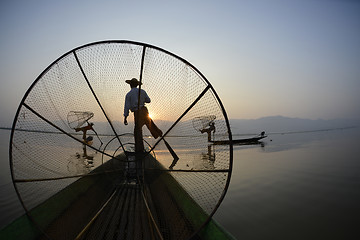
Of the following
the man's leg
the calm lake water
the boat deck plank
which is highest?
the man's leg

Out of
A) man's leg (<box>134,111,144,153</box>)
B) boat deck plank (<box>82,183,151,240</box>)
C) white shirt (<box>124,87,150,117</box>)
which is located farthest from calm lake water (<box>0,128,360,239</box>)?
white shirt (<box>124,87,150,117</box>)

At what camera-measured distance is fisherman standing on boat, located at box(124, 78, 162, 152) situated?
2.85 meters

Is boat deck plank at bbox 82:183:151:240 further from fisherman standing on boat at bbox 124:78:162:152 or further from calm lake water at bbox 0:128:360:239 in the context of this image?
calm lake water at bbox 0:128:360:239

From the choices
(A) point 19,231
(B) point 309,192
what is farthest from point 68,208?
(B) point 309,192

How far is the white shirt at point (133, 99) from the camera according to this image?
2.88 metres

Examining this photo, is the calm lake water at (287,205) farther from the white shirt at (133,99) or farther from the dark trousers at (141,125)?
the white shirt at (133,99)

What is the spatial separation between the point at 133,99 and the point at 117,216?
178 centimetres

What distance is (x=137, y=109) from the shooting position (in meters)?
2.93

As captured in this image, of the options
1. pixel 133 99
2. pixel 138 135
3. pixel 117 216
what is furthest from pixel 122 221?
pixel 133 99

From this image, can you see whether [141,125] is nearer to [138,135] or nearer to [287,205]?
[138,135]

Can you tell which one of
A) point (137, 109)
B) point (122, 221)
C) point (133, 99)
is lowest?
point (122, 221)

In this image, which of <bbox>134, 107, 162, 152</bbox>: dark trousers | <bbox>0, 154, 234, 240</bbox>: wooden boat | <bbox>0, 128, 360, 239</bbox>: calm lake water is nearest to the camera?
<bbox>0, 154, 234, 240</bbox>: wooden boat

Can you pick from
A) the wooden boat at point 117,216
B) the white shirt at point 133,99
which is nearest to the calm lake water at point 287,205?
the wooden boat at point 117,216

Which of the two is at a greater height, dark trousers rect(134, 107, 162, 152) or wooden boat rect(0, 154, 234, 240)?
dark trousers rect(134, 107, 162, 152)
